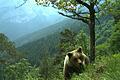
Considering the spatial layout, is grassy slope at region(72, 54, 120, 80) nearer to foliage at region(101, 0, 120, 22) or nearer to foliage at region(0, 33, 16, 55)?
foliage at region(101, 0, 120, 22)

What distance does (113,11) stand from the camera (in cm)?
2003

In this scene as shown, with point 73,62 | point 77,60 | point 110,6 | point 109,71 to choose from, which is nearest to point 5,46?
point 110,6

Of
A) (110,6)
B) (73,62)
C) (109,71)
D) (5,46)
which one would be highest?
(109,71)

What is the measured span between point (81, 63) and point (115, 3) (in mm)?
8648

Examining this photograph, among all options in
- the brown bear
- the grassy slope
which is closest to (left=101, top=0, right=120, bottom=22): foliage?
the brown bear

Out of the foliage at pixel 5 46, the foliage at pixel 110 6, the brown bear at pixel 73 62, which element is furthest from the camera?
the foliage at pixel 5 46

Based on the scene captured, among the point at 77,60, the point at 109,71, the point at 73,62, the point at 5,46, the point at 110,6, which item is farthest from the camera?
the point at 5,46

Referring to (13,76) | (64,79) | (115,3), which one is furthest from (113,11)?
(13,76)

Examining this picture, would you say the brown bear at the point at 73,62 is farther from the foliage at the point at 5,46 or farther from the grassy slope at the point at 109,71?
the foliage at the point at 5,46

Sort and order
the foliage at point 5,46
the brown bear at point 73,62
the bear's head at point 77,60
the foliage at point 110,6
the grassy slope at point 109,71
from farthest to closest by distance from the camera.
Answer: the foliage at point 5,46 < the foliage at point 110,6 < the brown bear at point 73,62 < the bear's head at point 77,60 < the grassy slope at point 109,71

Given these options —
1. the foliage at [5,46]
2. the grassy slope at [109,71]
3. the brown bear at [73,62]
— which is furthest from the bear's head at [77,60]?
the foliage at [5,46]

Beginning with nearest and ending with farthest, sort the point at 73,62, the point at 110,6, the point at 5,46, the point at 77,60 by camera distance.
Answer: the point at 77,60 → the point at 73,62 → the point at 110,6 → the point at 5,46

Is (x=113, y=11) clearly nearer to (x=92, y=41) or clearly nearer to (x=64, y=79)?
(x=92, y=41)

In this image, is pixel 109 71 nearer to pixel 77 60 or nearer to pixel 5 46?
pixel 77 60
